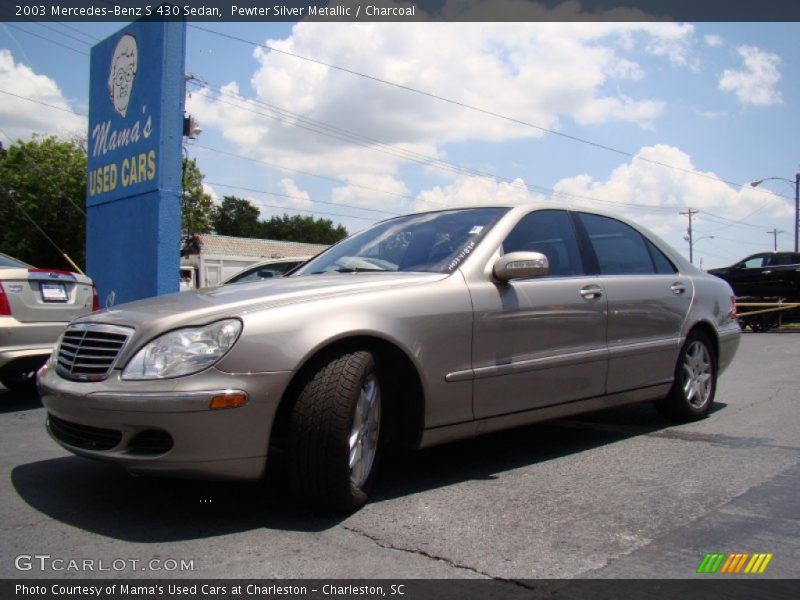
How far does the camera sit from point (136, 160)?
10516 mm

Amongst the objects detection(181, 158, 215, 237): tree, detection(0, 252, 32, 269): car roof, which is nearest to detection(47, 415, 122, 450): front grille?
detection(0, 252, 32, 269): car roof

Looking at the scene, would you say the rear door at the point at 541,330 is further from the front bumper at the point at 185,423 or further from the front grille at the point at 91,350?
the front grille at the point at 91,350

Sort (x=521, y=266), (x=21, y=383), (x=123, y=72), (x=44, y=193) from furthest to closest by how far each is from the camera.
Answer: (x=44, y=193) → (x=123, y=72) → (x=21, y=383) → (x=521, y=266)

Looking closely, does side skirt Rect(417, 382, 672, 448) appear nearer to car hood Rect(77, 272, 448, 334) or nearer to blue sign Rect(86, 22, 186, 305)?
car hood Rect(77, 272, 448, 334)

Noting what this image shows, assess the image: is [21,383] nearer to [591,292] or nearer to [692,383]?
[591,292]

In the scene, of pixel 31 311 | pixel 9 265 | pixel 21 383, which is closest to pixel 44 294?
pixel 31 311

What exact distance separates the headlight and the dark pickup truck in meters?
17.6

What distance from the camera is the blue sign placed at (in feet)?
32.9

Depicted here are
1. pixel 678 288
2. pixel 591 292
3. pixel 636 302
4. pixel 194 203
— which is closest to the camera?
pixel 591 292

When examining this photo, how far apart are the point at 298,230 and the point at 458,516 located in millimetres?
100403

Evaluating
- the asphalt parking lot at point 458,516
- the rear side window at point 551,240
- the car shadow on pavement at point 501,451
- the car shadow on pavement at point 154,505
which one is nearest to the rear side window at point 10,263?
the asphalt parking lot at point 458,516

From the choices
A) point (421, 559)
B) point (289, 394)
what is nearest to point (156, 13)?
point (289, 394)

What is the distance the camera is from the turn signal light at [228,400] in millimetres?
2807

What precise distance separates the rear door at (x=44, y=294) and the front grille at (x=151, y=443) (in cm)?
363
